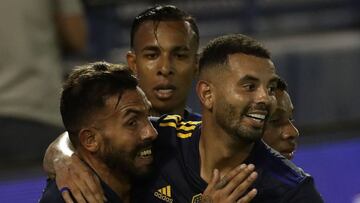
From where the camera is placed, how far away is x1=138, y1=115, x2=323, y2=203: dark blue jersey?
150 inches

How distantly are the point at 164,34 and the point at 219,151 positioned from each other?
0.97 meters

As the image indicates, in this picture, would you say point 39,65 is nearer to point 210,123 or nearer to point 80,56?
point 80,56

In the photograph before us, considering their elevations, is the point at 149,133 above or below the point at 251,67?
below

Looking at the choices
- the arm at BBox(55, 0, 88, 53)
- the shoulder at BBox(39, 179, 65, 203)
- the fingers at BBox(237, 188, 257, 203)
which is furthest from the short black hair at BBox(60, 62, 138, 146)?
the arm at BBox(55, 0, 88, 53)

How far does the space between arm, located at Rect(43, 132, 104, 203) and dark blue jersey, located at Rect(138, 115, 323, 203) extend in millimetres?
251

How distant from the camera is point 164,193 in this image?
4.10 m

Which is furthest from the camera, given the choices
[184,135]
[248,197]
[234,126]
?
[184,135]

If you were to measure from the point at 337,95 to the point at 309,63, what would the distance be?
0.31m

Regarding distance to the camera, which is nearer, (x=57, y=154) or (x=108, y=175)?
(x=108, y=175)

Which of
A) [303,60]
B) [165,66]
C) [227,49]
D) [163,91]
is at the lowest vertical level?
[303,60]

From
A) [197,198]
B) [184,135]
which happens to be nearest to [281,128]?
[184,135]

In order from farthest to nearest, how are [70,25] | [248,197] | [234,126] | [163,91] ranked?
[70,25], [163,91], [234,126], [248,197]

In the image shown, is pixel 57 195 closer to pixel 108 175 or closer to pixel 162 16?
pixel 108 175

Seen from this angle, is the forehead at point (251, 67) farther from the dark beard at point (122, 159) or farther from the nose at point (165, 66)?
the nose at point (165, 66)
